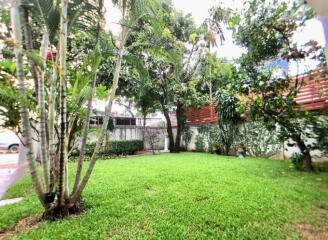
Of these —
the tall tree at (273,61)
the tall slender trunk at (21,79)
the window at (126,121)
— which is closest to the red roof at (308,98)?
the tall tree at (273,61)

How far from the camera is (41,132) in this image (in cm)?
327

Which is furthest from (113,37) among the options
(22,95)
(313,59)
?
(313,59)

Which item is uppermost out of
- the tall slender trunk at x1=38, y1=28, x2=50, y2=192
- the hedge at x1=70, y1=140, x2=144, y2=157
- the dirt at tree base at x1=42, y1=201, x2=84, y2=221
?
the tall slender trunk at x1=38, y1=28, x2=50, y2=192

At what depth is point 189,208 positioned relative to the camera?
12.6 feet

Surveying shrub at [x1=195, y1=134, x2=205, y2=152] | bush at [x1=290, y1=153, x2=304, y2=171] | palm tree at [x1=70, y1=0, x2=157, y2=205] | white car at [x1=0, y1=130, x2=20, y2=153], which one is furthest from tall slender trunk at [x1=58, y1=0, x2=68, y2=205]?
white car at [x1=0, y1=130, x2=20, y2=153]

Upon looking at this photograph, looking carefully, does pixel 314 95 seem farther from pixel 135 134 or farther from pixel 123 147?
pixel 135 134

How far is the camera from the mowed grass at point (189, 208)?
3113mm

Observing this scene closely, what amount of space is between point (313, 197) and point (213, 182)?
192 centimetres

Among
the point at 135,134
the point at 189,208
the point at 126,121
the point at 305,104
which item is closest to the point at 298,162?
the point at 305,104

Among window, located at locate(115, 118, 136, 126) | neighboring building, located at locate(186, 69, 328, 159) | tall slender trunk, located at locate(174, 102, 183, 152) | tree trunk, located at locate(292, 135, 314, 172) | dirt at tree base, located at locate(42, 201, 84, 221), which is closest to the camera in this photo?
dirt at tree base, located at locate(42, 201, 84, 221)

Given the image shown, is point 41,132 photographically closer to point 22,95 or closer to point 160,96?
point 22,95

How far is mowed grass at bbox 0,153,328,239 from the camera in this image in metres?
3.11

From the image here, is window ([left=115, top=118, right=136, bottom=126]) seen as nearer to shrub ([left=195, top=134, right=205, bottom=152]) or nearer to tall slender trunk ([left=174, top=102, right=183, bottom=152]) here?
tall slender trunk ([left=174, top=102, right=183, bottom=152])

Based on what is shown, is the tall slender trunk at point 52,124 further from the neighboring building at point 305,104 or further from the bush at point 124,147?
the bush at point 124,147
